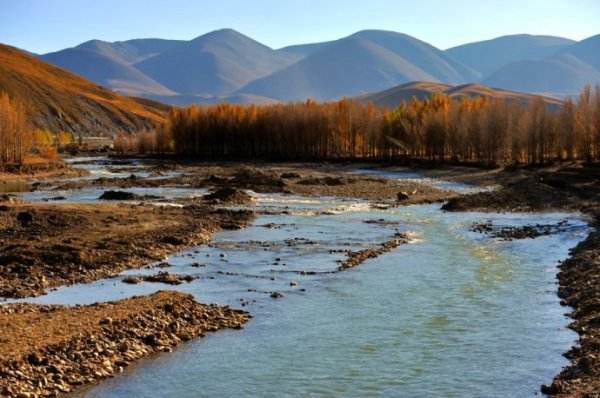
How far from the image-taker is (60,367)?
1711 cm

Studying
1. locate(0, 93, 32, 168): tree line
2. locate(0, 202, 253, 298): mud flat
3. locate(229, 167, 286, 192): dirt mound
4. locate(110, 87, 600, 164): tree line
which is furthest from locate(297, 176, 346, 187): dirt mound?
locate(0, 93, 32, 168): tree line

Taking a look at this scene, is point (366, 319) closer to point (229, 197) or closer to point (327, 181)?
point (229, 197)

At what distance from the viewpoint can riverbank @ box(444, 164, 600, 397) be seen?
17.1 metres

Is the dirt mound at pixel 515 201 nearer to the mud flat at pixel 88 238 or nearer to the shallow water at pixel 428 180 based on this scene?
the shallow water at pixel 428 180

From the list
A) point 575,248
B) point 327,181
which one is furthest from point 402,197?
→ point 575,248

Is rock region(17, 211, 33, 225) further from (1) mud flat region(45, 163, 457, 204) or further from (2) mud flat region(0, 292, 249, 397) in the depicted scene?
(1) mud flat region(45, 163, 457, 204)

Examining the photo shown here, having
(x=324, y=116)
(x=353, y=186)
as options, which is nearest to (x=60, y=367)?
(x=353, y=186)

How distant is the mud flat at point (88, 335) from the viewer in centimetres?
1656

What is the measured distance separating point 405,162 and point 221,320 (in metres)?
90.9

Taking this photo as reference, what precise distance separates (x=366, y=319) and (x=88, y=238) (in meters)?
18.2

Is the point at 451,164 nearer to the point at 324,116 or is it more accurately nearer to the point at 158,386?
the point at 324,116

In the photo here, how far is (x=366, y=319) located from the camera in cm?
2270

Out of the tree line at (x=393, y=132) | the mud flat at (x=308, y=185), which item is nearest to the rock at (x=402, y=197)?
the mud flat at (x=308, y=185)

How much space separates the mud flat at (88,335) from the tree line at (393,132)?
72.5 meters
